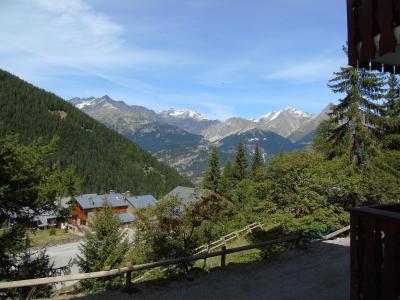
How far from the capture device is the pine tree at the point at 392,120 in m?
29.5

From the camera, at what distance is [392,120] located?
2936 cm

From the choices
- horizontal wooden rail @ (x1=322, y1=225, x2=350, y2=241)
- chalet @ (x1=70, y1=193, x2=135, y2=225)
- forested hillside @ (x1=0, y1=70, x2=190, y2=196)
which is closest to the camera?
horizontal wooden rail @ (x1=322, y1=225, x2=350, y2=241)

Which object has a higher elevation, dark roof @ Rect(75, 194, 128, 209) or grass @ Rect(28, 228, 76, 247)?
dark roof @ Rect(75, 194, 128, 209)

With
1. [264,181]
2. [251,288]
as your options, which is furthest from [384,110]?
[251,288]

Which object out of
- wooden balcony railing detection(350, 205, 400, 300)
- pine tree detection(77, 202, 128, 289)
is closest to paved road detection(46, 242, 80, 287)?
pine tree detection(77, 202, 128, 289)

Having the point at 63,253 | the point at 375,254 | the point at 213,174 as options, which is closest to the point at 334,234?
the point at 375,254

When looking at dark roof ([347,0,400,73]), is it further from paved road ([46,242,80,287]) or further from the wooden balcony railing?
paved road ([46,242,80,287])

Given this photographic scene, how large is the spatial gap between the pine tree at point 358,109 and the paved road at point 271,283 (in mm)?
14291

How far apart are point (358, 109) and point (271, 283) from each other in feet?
62.5

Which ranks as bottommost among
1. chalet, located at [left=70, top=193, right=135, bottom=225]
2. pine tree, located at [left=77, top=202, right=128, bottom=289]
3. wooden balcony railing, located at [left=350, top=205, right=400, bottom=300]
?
chalet, located at [left=70, top=193, right=135, bottom=225]

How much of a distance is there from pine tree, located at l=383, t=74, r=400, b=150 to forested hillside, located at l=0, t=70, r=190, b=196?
116m

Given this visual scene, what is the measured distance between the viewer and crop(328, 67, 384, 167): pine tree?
27781mm

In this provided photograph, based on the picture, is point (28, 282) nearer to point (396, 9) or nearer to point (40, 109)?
point (396, 9)

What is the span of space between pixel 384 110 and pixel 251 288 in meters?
21.9
